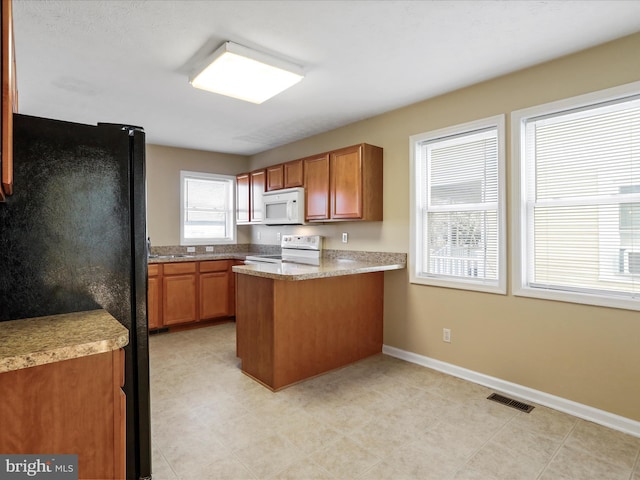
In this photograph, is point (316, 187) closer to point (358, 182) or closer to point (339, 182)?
point (339, 182)

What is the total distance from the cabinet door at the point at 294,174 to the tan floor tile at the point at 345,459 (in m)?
2.96

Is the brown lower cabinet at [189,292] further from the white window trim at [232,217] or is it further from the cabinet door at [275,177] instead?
the cabinet door at [275,177]

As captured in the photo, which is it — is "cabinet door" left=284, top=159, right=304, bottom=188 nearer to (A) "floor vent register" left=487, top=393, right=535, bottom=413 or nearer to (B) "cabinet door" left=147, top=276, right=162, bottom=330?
(B) "cabinet door" left=147, top=276, right=162, bottom=330

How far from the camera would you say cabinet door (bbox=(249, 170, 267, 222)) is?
5098 millimetres

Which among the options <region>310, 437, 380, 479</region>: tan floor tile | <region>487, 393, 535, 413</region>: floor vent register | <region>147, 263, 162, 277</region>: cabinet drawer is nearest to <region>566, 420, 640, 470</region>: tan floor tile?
<region>487, 393, 535, 413</region>: floor vent register

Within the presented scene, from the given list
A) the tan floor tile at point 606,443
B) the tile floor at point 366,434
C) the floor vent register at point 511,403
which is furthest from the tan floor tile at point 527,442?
the floor vent register at point 511,403

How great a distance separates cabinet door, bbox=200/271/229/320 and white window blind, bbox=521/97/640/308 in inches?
144

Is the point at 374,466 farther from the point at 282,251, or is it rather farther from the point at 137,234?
the point at 282,251

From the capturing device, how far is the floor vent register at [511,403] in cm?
259

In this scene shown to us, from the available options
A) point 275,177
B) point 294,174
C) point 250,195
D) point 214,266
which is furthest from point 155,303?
point 294,174

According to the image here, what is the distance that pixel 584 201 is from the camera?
2.53 meters

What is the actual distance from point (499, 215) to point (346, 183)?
4.94 ft

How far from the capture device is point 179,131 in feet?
14.5

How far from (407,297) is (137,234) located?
262cm
